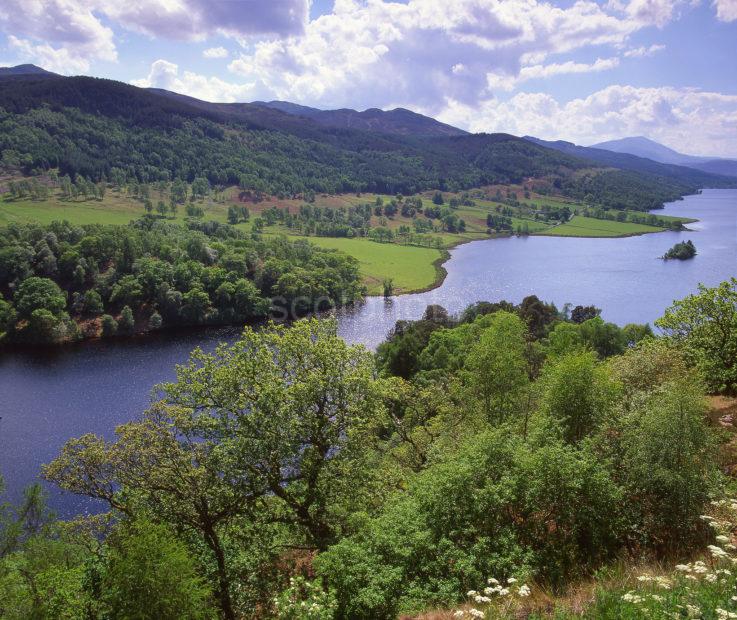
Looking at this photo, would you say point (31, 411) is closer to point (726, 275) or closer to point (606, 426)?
point (606, 426)

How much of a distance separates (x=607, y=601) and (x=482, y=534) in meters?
4.66

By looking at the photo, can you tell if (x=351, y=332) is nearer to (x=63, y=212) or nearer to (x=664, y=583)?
(x=664, y=583)

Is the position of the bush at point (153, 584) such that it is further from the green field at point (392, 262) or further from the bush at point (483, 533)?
the green field at point (392, 262)

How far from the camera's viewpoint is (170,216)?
655ft

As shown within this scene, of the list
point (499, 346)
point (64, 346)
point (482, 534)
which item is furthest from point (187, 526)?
point (64, 346)

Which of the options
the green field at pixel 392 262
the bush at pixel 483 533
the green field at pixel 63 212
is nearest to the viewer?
the bush at pixel 483 533

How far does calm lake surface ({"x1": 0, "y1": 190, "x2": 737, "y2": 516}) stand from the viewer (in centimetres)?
6138

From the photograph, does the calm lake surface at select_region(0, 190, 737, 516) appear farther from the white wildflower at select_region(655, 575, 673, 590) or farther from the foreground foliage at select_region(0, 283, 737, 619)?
the white wildflower at select_region(655, 575, 673, 590)

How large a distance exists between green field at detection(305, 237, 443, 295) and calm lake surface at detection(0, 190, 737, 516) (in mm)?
6670

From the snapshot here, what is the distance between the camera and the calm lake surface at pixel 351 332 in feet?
201

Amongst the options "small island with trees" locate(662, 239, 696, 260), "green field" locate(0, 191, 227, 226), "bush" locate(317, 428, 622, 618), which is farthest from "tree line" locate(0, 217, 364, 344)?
"small island with trees" locate(662, 239, 696, 260)

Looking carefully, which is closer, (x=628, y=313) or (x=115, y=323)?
(x=115, y=323)

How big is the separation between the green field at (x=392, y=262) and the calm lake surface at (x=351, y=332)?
21.9 feet

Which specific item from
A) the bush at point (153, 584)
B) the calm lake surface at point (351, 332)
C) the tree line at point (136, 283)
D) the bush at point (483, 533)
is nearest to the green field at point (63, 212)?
the tree line at point (136, 283)
